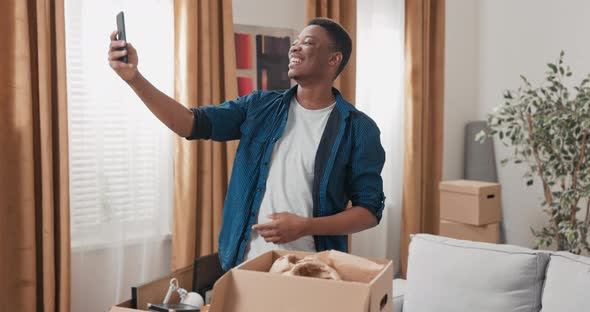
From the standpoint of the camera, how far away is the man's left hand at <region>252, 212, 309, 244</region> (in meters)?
1.34

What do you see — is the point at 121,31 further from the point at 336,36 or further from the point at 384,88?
the point at 384,88

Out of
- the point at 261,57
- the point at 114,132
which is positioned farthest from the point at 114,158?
the point at 261,57

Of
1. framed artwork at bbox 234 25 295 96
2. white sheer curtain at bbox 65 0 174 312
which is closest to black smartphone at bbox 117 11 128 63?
white sheer curtain at bbox 65 0 174 312

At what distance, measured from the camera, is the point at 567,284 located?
195cm

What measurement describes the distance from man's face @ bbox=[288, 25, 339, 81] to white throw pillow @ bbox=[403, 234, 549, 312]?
85 centimetres

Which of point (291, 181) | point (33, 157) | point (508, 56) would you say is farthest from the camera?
point (508, 56)

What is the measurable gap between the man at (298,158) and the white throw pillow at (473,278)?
628 mm

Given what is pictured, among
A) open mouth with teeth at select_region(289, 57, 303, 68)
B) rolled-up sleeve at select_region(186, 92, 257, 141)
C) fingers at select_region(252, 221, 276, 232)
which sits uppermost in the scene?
open mouth with teeth at select_region(289, 57, 303, 68)

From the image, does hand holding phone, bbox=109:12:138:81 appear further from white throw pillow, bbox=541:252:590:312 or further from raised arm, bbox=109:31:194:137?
white throw pillow, bbox=541:252:590:312

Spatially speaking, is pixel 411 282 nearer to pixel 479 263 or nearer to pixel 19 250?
pixel 479 263

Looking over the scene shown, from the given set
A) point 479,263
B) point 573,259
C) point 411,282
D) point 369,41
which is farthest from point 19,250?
point 369,41

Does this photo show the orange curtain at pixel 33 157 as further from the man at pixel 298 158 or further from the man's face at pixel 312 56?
the man's face at pixel 312 56

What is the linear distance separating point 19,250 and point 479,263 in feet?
6.41

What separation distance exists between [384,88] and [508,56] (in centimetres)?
107
